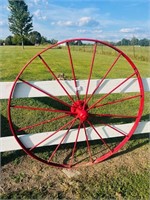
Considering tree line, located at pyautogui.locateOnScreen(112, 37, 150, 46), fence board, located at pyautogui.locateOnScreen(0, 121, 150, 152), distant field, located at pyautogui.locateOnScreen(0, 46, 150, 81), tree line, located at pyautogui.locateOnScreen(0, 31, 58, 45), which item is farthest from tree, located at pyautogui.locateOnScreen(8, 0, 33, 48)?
fence board, located at pyautogui.locateOnScreen(0, 121, 150, 152)

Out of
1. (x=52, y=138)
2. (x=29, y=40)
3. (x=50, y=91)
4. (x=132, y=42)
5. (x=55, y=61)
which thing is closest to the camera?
(x=50, y=91)

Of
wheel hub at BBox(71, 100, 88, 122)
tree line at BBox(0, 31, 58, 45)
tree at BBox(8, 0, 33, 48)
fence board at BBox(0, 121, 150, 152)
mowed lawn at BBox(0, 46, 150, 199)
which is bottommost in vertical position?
mowed lawn at BBox(0, 46, 150, 199)

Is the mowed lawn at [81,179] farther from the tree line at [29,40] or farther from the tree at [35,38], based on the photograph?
the tree at [35,38]

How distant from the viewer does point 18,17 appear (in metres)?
36.4

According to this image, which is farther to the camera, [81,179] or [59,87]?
[59,87]

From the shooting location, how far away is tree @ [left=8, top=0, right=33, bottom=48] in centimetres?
3572

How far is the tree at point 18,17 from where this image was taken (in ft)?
117

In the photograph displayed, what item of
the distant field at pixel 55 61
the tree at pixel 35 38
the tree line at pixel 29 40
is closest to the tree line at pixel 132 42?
the distant field at pixel 55 61

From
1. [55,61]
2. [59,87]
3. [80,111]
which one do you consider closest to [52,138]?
[80,111]

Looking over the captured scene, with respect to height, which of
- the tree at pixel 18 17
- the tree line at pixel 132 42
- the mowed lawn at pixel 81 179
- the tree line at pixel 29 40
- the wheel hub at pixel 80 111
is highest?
the tree at pixel 18 17

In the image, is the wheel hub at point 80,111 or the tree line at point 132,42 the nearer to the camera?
the wheel hub at point 80,111

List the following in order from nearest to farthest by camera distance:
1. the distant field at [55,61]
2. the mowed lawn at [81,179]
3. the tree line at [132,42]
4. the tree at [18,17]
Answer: the mowed lawn at [81,179] → the distant field at [55,61] → the tree line at [132,42] → the tree at [18,17]

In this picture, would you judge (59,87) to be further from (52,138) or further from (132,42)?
(132,42)

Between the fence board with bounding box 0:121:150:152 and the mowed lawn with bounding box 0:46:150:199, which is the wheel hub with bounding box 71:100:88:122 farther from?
the mowed lawn with bounding box 0:46:150:199
